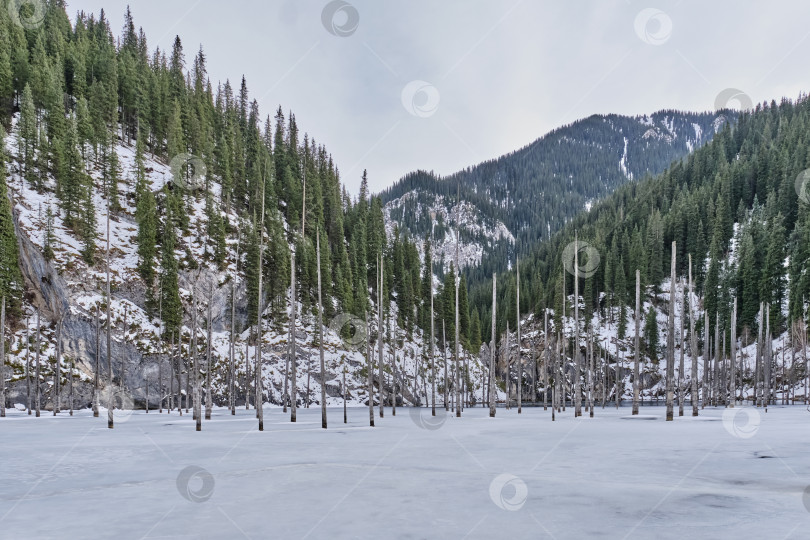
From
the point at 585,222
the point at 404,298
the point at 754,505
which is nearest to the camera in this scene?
the point at 754,505

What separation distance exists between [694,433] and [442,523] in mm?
19222

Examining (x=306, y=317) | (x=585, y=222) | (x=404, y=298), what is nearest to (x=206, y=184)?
(x=306, y=317)

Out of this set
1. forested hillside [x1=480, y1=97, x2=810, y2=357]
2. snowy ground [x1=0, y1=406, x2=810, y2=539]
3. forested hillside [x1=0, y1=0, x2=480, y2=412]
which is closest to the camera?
snowy ground [x1=0, y1=406, x2=810, y2=539]

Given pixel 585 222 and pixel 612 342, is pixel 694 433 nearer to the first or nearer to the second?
pixel 612 342

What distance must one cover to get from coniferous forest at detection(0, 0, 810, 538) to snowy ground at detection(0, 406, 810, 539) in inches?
3.8

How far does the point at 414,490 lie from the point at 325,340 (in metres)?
72.0

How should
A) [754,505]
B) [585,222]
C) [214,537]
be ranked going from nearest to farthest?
1. [214,537]
2. [754,505]
3. [585,222]

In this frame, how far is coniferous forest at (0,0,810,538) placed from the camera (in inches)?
383

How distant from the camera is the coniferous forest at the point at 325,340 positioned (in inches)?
383

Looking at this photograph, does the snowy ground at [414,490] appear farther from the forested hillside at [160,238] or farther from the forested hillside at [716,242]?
the forested hillside at [716,242]

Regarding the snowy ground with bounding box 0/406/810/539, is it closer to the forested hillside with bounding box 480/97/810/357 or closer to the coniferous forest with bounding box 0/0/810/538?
the coniferous forest with bounding box 0/0/810/538

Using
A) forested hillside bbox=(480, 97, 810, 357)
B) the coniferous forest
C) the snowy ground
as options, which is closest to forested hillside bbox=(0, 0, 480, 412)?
the coniferous forest

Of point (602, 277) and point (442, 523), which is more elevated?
point (602, 277)

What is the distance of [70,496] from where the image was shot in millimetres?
10047
